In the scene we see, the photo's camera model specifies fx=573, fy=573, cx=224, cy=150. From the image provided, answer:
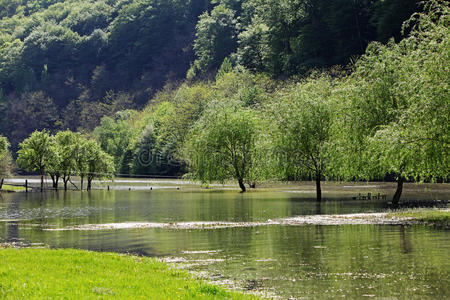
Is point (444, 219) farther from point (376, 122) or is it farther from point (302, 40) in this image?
point (302, 40)

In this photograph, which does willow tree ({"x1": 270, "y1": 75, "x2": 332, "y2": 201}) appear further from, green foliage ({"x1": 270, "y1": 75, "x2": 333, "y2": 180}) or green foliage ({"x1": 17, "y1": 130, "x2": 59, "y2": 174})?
green foliage ({"x1": 17, "y1": 130, "x2": 59, "y2": 174})

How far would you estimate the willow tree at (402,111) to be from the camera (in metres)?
34.5

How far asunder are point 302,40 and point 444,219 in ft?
340

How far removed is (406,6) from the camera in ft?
370

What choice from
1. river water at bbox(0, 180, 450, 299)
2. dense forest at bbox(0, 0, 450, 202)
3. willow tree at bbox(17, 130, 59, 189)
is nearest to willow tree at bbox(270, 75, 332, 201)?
dense forest at bbox(0, 0, 450, 202)

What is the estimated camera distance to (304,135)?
64875 millimetres

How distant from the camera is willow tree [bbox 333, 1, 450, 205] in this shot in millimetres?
34531

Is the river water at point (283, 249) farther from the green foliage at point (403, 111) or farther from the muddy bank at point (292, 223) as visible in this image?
the green foliage at point (403, 111)

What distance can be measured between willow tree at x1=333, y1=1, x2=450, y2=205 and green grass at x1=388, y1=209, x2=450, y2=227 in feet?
9.77

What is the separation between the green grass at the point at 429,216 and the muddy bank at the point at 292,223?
1.80 feet

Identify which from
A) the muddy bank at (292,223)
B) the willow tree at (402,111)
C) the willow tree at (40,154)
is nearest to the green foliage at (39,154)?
the willow tree at (40,154)

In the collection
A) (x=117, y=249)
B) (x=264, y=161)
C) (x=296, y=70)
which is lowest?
(x=117, y=249)

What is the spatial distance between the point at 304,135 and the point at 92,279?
155ft

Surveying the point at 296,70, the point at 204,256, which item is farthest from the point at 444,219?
the point at 296,70
